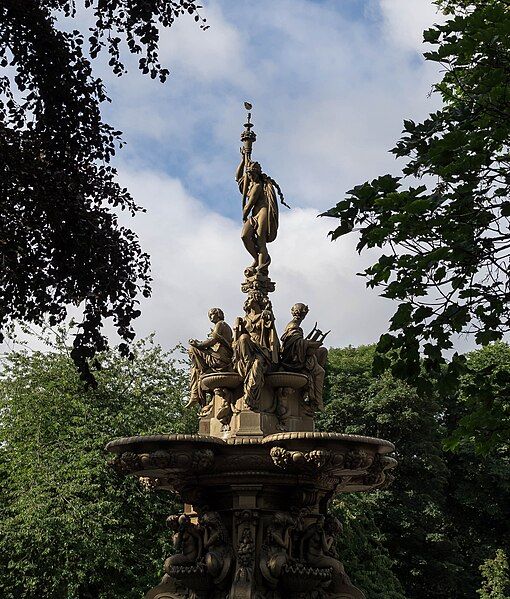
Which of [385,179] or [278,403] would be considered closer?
[385,179]

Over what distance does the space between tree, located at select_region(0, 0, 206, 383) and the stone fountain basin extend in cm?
260

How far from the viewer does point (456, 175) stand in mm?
7086

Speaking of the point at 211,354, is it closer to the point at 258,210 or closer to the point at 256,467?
the point at 256,467

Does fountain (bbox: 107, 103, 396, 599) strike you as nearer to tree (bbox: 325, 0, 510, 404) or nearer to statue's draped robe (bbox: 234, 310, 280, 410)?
statue's draped robe (bbox: 234, 310, 280, 410)

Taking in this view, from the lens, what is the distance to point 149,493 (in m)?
24.0

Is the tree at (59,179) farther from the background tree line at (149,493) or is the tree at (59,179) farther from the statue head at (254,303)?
the background tree line at (149,493)

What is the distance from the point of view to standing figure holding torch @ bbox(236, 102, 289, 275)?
13.4m

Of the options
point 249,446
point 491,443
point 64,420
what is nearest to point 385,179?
point 491,443

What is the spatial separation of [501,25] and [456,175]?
3.49 feet


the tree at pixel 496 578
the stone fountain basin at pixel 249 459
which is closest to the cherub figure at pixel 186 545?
the stone fountain basin at pixel 249 459

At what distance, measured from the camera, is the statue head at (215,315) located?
12.7 m

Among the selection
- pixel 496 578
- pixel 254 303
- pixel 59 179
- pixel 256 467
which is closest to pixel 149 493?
pixel 496 578

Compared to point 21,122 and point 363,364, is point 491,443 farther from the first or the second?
point 363,364

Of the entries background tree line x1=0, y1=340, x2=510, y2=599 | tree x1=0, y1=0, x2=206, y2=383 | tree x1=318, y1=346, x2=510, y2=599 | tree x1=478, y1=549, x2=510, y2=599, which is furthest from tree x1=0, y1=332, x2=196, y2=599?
tree x1=0, y1=0, x2=206, y2=383
